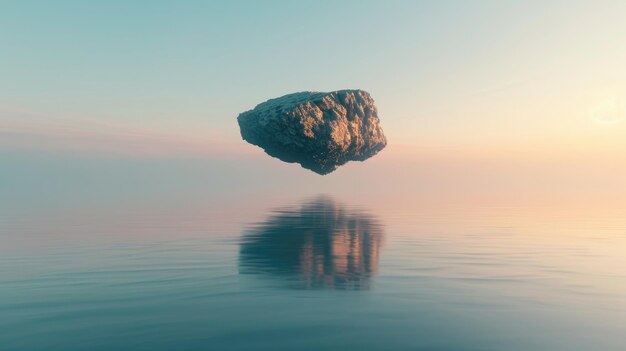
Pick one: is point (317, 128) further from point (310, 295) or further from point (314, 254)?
point (310, 295)

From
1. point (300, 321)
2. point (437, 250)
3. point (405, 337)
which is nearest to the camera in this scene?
point (405, 337)

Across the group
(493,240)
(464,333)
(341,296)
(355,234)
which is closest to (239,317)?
(341,296)

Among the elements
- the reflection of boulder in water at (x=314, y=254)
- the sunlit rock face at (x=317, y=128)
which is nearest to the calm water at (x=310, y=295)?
the reflection of boulder in water at (x=314, y=254)

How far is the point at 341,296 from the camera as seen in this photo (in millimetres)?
10758

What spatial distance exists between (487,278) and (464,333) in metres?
6.10

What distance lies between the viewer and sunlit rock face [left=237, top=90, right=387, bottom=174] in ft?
144

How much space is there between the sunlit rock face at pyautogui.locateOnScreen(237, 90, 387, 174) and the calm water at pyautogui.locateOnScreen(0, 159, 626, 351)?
23.4 m

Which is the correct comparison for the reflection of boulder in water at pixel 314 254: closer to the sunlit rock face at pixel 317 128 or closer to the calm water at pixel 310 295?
the calm water at pixel 310 295

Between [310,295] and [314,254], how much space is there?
731 cm

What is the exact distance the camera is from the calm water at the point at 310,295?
7754 millimetres

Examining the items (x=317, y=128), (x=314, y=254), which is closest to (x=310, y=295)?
(x=314, y=254)

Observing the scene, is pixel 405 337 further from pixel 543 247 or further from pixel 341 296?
pixel 543 247

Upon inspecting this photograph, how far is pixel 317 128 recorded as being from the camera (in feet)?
144

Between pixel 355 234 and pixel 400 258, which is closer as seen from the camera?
pixel 400 258
